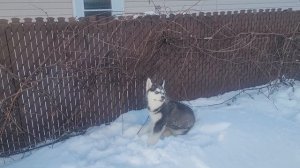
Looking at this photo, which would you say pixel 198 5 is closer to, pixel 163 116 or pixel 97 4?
pixel 97 4

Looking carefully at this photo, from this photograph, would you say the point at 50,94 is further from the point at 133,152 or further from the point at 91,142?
the point at 133,152

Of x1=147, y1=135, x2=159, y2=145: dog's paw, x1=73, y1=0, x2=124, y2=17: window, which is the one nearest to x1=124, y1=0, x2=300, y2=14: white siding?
x1=73, y1=0, x2=124, y2=17: window

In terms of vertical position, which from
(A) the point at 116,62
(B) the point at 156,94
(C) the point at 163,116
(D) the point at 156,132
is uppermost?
(A) the point at 116,62

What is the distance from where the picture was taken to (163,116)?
5074mm

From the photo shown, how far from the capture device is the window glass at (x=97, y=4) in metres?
8.20

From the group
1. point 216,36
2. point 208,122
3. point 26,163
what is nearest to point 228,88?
point 216,36

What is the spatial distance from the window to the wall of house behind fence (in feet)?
8.25

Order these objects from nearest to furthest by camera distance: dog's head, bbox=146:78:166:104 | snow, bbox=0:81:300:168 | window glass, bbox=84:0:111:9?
snow, bbox=0:81:300:168, dog's head, bbox=146:78:166:104, window glass, bbox=84:0:111:9

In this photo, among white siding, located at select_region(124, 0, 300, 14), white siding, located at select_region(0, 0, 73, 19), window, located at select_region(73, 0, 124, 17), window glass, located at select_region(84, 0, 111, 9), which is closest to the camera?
white siding, located at select_region(0, 0, 73, 19)

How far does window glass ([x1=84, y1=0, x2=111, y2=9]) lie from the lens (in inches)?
323

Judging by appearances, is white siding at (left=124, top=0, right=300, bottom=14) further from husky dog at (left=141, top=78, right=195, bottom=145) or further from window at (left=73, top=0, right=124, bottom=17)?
husky dog at (left=141, top=78, right=195, bottom=145)

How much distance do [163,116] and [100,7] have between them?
170 inches

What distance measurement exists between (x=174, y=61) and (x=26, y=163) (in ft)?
10.5

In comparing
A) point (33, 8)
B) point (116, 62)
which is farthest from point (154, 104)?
point (33, 8)
